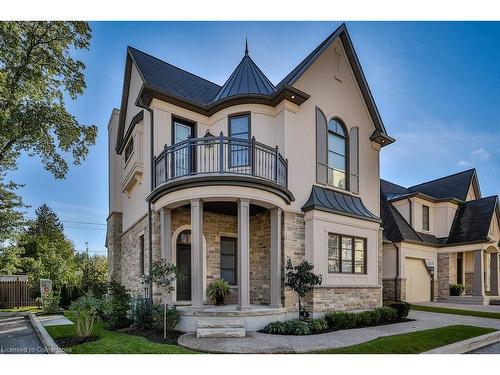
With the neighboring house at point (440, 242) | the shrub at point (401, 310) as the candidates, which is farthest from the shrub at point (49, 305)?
the neighboring house at point (440, 242)

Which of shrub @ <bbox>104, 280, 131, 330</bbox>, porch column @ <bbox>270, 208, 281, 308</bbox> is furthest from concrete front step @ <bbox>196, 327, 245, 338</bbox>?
shrub @ <bbox>104, 280, 131, 330</bbox>

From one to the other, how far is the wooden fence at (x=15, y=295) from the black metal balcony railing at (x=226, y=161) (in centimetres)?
1149

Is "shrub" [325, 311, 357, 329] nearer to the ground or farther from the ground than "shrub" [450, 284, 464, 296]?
farther from the ground

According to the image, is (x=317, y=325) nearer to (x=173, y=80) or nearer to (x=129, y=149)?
(x=173, y=80)

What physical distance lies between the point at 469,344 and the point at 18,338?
10099mm

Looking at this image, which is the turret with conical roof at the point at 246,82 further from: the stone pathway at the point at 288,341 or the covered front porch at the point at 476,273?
the covered front porch at the point at 476,273

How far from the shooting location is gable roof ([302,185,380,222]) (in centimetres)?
1015

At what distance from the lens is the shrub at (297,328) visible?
8195mm

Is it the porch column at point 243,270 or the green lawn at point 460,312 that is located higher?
the porch column at point 243,270

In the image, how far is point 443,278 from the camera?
59.0ft

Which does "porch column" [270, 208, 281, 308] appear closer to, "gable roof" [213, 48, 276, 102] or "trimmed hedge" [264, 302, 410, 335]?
"trimmed hedge" [264, 302, 410, 335]

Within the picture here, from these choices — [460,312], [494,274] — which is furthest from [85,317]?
[494,274]

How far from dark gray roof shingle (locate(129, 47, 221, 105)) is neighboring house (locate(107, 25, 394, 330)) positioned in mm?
60

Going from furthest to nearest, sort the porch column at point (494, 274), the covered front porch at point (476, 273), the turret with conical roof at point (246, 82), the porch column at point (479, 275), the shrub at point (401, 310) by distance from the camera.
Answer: the porch column at point (494, 274) → the covered front porch at point (476, 273) → the porch column at point (479, 275) → the shrub at point (401, 310) → the turret with conical roof at point (246, 82)
